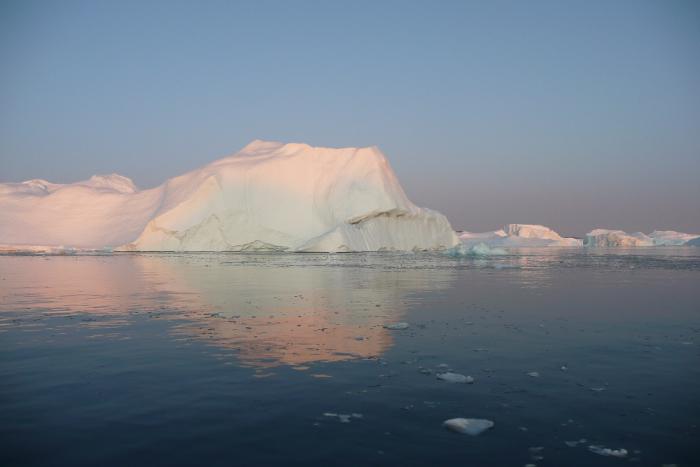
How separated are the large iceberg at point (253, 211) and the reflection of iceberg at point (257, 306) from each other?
28.8m

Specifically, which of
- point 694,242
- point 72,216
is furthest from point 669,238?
point 72,216

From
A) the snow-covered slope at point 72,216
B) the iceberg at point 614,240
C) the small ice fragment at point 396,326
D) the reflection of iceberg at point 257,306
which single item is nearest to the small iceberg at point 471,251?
the reflection of iceberg at point 257,306

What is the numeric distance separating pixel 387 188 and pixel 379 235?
464 cm

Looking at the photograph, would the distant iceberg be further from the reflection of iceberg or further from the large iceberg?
the reflection of iceberg

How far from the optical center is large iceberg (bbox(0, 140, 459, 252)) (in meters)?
50.4

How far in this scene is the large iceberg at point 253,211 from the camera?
5044cm

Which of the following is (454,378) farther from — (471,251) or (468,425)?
(471,251)

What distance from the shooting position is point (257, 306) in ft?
41.1

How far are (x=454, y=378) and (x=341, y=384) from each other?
1304 mm

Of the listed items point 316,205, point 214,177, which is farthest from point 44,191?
point 316,205

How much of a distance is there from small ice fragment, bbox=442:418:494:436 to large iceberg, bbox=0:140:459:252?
43.8m

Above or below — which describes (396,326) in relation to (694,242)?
below

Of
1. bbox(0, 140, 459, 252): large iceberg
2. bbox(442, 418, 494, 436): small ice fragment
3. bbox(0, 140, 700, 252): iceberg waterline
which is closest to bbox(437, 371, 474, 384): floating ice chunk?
bbox(442, 418, 494, 436): small ice fragment

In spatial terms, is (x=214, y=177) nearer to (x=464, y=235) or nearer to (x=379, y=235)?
(x=379, y=235)
